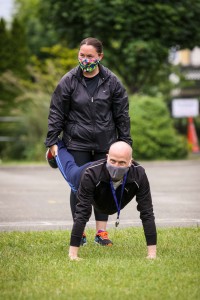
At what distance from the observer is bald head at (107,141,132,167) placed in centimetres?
657

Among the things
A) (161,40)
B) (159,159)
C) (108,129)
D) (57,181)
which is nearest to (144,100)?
(159,159)

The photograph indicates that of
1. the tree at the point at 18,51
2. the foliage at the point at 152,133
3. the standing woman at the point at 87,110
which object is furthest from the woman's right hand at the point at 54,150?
the tree at the point at 18,51

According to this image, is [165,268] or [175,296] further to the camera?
[165,268]

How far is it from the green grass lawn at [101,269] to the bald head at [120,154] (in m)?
0.79

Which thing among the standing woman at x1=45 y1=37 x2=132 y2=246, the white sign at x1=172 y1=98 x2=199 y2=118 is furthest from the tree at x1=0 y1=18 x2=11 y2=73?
the standing woman at x1=45 y1=37 x2=132 y2=246

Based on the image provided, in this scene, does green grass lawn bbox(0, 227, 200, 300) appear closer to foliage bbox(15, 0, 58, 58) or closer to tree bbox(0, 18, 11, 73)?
tree bbox(0, 18, 11, 73)

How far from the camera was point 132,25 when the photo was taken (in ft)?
79.5

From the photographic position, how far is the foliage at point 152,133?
70.8 ft

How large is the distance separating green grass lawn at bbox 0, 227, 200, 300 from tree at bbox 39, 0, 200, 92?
16.2m

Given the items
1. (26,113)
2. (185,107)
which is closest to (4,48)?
(26,113)

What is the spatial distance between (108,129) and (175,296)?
2695 millimetres

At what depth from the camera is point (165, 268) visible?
6312 millimetres

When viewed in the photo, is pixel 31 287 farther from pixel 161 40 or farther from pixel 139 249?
pixel 161 40

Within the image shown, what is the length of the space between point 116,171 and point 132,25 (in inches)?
708
